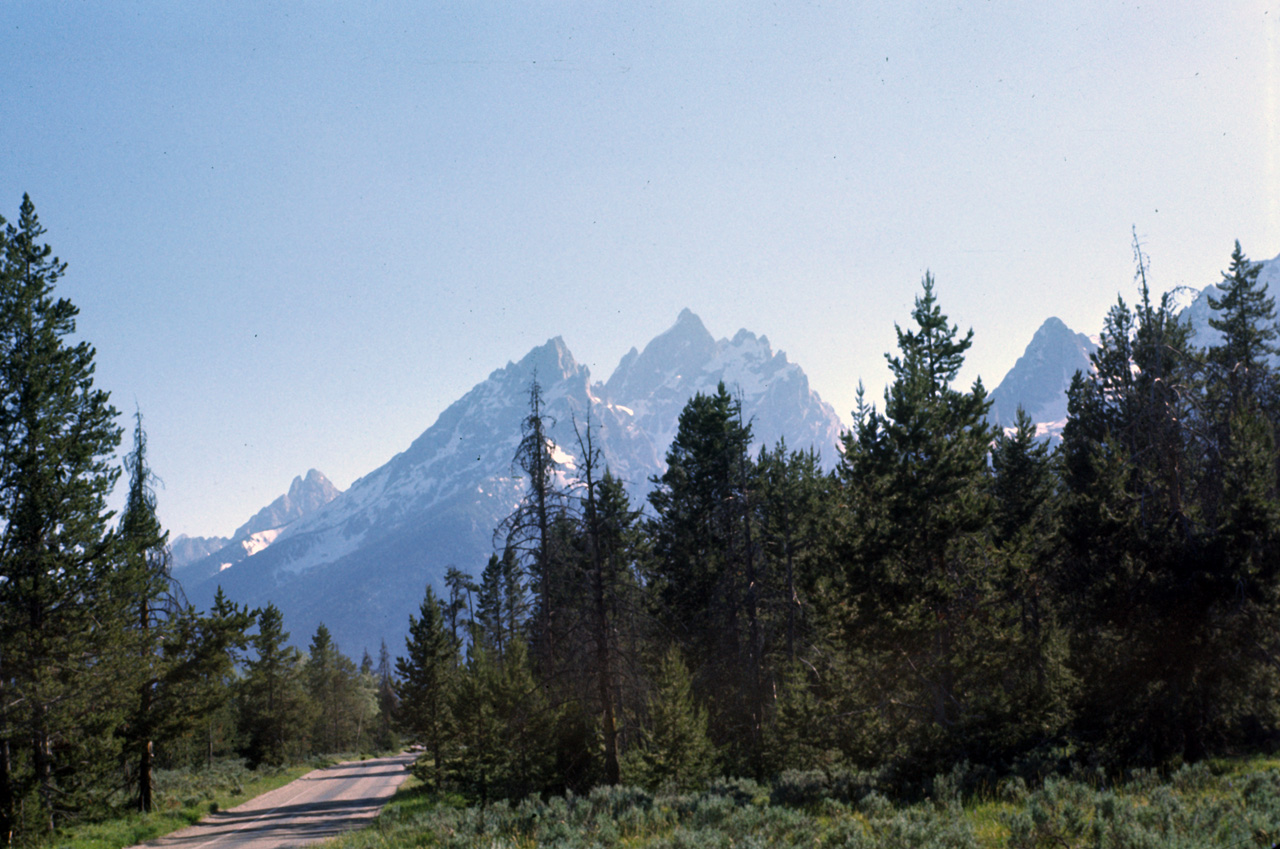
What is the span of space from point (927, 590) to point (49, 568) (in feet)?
80.6

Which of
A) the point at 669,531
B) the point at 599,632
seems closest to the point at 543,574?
the point at 599,632

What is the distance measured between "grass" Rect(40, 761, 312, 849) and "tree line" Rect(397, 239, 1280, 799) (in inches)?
376

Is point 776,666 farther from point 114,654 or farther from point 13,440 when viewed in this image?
point 13,440

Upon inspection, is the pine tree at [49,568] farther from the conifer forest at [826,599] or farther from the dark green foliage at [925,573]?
the dark green foliage at [925,573]

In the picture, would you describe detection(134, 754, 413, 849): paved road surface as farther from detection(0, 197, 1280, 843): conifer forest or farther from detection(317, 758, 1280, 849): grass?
detection(317, 758, 1280, 849): grass

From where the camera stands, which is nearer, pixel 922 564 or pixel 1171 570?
pixel 1171 570

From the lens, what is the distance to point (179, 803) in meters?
27.9

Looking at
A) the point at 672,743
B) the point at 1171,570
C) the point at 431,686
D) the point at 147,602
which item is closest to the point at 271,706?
the point at 431,686

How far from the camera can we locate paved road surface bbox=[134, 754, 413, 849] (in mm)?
21141

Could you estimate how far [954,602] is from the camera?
21219mm

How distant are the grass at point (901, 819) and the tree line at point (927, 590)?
2887 mm

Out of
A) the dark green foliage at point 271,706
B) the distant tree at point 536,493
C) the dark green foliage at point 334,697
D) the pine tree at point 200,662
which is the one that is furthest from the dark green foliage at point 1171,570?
the dark green foliage at point 334,697

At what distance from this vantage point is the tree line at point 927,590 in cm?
1491

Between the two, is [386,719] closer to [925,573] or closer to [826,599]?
[826,599]
